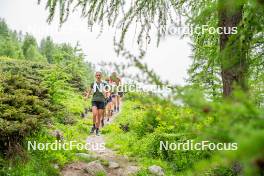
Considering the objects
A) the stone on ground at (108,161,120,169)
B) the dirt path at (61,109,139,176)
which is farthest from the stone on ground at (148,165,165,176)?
the stone on ground at (108,161,120,169)

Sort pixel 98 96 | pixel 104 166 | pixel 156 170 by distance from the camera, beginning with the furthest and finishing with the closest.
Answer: pixel 98 96, pixel 104 166, pixel 156 170

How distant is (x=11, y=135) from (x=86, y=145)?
3.19 metres

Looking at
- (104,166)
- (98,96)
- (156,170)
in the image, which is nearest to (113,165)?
(104,166)

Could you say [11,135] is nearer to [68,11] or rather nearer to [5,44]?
[68,11]

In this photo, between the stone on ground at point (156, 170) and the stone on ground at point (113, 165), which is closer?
the stone on ground at point (156, 170)

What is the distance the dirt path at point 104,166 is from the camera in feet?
27.3

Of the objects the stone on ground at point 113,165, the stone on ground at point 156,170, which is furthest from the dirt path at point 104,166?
the stone on ground at point 156,170

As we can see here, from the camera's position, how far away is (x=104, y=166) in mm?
9016

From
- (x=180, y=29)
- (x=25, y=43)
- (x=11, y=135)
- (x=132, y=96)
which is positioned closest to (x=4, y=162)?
(x=11, y=135)

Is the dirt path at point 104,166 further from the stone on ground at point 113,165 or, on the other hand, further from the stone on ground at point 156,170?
the stone on ground at point 156,170

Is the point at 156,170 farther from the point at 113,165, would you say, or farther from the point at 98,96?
the point at 98,96

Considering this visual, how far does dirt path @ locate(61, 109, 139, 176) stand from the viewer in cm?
834

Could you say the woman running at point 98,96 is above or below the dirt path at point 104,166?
above

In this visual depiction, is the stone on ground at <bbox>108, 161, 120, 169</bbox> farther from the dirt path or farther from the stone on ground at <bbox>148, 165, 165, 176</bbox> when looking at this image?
the stone on ground at <bbox>148, 165, 165, 176</bbox>
